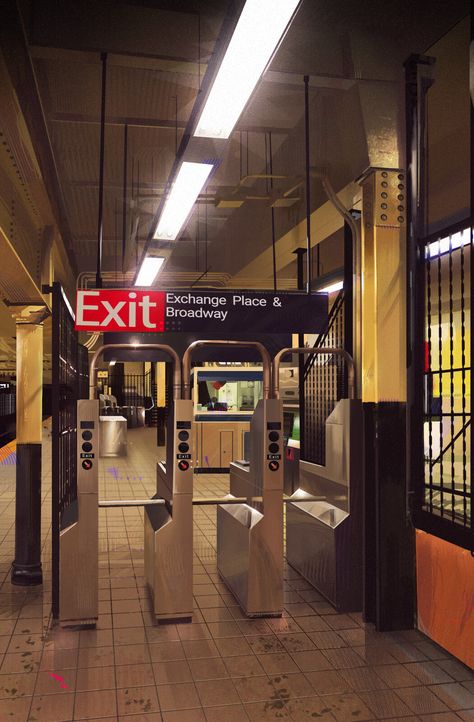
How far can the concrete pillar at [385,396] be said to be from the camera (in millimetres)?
4133

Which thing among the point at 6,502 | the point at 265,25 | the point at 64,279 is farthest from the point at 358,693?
the point at 64,279

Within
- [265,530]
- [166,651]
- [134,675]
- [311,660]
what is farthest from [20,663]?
[265,530]

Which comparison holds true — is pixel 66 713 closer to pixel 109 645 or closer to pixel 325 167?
pixel 109 645

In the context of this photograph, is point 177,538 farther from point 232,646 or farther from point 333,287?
point 333,287

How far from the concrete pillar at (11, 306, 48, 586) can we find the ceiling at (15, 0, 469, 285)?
4.86ft

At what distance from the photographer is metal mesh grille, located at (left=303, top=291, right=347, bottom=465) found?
5590 millimetres

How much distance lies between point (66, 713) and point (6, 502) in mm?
5989

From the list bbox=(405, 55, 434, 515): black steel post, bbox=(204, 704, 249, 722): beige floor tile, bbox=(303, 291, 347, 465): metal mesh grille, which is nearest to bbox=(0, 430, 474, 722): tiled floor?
bbox=(204, 704, 249, 722): beige floor tile

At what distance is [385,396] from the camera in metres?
4.22

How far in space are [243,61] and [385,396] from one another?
2226mm

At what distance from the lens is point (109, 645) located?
3807 millimetres

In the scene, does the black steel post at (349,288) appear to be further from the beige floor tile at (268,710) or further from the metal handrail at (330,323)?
the beige floor tile at (268,710)

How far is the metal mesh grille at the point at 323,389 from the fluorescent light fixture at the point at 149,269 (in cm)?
206

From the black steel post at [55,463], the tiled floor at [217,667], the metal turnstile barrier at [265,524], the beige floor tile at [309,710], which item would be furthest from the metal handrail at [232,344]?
the beige floor tile at [309,710]
